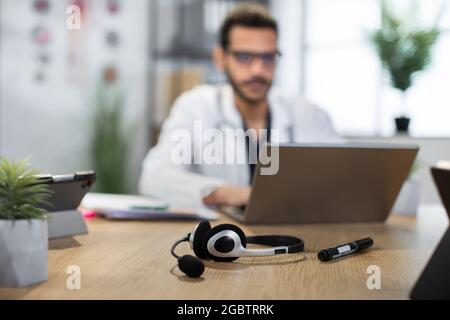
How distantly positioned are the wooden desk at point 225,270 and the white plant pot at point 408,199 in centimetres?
40

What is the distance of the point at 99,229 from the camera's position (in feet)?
4.11

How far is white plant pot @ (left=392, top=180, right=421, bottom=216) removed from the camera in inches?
64.7

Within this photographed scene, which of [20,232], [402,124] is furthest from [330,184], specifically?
[402,124]

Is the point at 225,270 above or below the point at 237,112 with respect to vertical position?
below

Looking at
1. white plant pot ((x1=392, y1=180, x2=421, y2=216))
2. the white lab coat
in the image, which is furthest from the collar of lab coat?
white plant pot ((x1=392, y1=180, x2=421, y2=216))

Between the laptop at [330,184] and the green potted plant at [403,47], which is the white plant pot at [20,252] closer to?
the laptop at [330,184]

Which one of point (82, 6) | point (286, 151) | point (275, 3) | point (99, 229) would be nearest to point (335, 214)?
point (286, 151)

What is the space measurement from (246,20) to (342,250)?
1712 millimetres

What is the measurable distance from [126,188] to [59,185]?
290 centimetres

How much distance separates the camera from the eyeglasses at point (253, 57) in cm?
238

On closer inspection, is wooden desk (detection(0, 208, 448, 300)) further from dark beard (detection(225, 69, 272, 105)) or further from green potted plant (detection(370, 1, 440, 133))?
green potted plant (detection(370, 1, 440, 133))

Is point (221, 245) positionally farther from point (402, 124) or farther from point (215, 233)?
point (402, 124)

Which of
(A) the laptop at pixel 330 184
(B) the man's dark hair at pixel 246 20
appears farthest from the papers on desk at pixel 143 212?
(B) the man's dark hair at pixel 246 20

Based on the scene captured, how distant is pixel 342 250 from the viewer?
3.14ft
